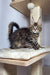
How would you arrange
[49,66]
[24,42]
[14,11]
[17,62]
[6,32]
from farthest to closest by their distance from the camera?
[49,66] < [14,11] < [6,32] < [24,42] < [17,62]

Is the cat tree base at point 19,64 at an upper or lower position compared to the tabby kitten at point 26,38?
lower

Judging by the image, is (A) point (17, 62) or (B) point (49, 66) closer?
(A) point (17, 62)

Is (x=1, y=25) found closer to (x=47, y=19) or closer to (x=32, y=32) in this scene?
(x=32, y=32)

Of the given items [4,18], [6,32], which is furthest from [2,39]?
[4,18]

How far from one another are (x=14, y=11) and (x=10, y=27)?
0.91 feet

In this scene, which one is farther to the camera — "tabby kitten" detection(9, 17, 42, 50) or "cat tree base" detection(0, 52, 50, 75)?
"tabby kitten" detection(9, 17, 42, 50)

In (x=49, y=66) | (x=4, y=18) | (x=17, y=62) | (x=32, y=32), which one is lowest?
(x=49, y=66)

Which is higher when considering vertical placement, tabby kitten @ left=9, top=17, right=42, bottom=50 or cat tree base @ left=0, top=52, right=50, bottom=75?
tabby kitten @ left=9, top=17, right=42, bottom=50

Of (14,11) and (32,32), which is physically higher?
(14,11)

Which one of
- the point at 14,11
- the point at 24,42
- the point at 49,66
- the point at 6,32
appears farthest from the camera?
the point at 49,66

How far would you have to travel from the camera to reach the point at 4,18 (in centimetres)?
103

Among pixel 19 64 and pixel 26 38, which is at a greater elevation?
pixel 26 38

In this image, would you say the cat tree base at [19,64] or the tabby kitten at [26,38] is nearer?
the cat tree base at [19,64]

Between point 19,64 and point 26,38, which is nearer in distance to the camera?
point 19,64
